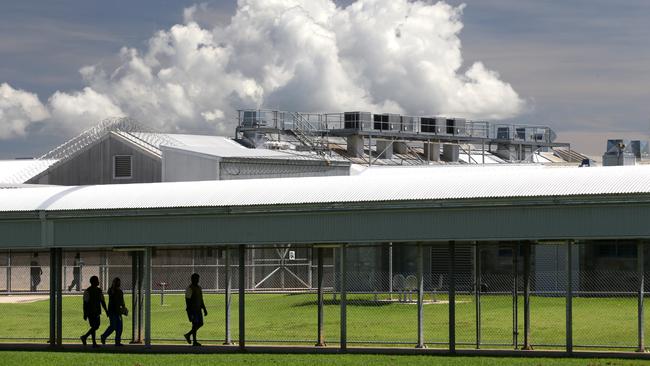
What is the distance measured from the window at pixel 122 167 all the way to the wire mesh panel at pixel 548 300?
28383mm

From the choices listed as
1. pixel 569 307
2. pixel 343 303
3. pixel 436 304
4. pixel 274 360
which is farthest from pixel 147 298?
pixel 436 304

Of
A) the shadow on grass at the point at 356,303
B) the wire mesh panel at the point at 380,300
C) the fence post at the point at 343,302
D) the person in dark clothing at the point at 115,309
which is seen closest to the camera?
the fence post at the point at 343,302

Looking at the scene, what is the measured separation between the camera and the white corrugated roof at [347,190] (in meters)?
25.6

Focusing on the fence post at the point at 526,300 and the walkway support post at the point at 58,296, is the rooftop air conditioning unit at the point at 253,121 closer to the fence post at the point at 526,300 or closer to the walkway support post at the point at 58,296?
the walkway support post at the point at 58,296

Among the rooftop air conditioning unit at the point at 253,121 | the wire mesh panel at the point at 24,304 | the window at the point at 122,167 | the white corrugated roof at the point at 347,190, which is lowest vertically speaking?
the wire mesh panel at the point at 24,304

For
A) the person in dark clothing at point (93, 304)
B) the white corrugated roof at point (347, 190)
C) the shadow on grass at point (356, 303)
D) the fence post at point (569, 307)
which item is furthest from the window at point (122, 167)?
the fence post at point (569, 307)

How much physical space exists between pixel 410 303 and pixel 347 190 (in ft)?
35.4

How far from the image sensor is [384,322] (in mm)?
34375

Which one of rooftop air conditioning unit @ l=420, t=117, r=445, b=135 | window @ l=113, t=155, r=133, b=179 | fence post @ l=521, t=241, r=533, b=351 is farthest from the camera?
rooftop air conditioning unit @ l=420, t=117, r=445, b=135

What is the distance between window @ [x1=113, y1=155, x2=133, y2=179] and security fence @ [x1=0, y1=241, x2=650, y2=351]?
1595 centimetres

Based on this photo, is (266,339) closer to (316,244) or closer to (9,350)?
(316,244)

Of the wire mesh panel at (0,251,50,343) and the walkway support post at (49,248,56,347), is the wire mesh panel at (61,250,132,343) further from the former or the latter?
the walkway support post at (49,248,56,347)

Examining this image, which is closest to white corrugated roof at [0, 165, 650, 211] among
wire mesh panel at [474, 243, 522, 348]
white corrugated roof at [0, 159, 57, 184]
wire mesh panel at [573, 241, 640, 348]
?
wire mesh panel at [474, 243, 522, 348]

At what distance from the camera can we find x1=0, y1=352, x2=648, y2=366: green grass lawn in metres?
23.7
